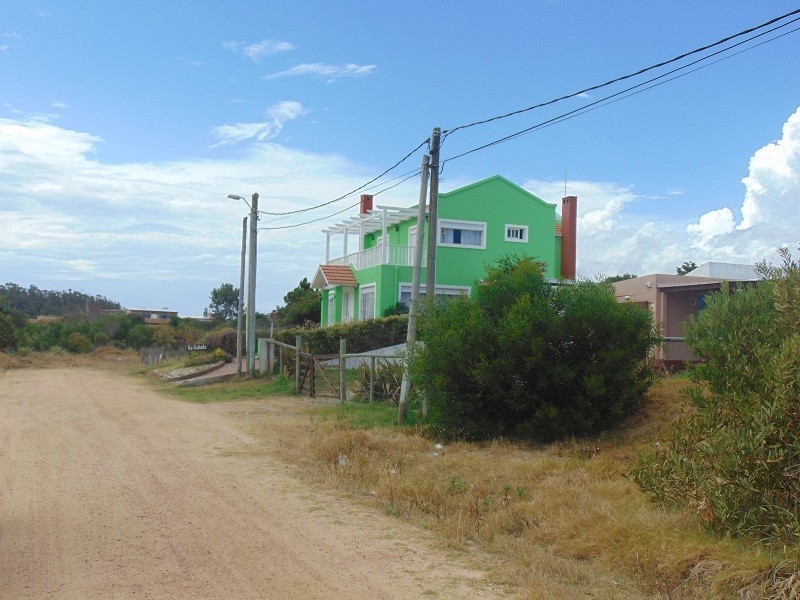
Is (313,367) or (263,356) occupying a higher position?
(263,356)

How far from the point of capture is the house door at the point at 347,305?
39.8 meters

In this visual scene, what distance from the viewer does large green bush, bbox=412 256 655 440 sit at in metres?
14.8

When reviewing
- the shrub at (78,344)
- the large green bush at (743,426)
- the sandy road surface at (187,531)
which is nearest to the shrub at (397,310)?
the sandy road surface at (187,531)

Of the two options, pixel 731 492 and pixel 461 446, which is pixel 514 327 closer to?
pixel 461 446

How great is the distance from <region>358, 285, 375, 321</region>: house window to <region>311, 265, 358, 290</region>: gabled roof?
2.41 ft

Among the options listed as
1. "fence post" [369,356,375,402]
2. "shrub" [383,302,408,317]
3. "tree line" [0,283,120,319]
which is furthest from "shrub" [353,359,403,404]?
"tree line" [0,283,120,319]

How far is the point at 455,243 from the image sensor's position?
36812 millimetres

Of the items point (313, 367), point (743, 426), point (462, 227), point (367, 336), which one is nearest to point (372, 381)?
point (313, 367)

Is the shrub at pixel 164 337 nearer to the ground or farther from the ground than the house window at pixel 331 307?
nearer to the ground

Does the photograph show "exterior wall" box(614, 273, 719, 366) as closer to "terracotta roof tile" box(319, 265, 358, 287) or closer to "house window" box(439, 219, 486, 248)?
"house window" box(439, 219, 486, 248)

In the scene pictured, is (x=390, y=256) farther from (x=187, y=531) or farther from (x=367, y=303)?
(x=187, y=531)

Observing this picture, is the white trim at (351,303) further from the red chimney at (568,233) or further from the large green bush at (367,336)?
the red chimney at (568,233)

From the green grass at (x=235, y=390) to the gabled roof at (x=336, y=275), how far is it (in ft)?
26.2

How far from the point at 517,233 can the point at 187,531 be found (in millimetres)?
30141
